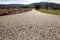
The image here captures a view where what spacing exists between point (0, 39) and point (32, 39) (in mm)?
2368

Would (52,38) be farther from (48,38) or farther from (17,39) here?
(17,39)

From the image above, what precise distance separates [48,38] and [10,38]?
116 inches

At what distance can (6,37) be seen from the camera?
1089 cm

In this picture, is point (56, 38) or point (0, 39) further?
point (56, 38)

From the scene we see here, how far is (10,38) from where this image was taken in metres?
10.6

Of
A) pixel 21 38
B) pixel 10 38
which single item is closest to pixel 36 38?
pixel 21 38

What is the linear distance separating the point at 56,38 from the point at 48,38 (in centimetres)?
64

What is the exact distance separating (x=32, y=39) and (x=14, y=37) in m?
1.45

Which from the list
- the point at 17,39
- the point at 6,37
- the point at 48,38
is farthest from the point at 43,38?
the point at 6,37

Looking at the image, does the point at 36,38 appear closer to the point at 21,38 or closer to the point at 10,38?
the point at 21,38

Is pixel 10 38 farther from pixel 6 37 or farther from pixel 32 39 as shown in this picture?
pixel 32 39

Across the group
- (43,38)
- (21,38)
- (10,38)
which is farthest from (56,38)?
(10,38)

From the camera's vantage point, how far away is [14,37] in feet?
35.6

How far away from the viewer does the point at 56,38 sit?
11.0 meters
